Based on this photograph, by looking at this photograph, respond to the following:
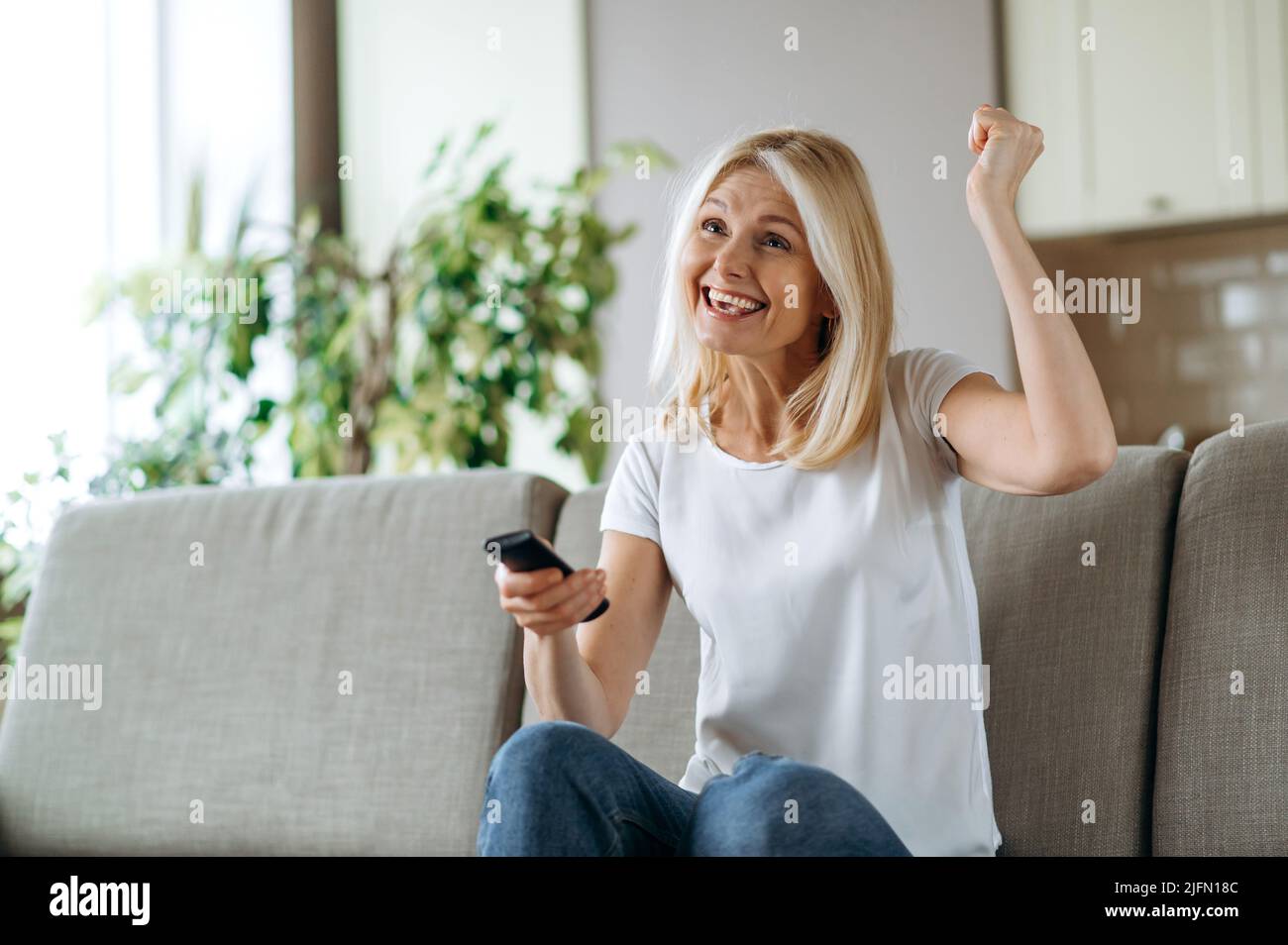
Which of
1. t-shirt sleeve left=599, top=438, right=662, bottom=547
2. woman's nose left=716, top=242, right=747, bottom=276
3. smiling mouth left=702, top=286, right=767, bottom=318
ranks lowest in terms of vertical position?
t-shirt sleeve left=599, top=438, right=662, bottom=547

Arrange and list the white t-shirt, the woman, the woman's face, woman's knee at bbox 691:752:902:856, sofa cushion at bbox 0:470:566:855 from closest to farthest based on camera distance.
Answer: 1. woman's knee at bbox 691:752:902:856
2. the woman
3. the white t-shirt
4. the woman's face
5. sofa cushion at bbox 0:470:566:855

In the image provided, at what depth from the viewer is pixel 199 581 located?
6.11ft

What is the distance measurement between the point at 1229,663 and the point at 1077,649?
15cm

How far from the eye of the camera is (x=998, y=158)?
→ 1222 mm

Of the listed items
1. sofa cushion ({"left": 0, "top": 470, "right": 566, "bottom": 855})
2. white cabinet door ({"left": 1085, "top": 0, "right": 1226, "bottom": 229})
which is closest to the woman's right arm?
sofa cushion ({"left": 0, "top": 470, "right": 566, "bottom": 855})

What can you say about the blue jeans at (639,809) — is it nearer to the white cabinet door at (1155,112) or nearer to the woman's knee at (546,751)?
the woman's knee at (546,751)

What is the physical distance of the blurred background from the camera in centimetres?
261

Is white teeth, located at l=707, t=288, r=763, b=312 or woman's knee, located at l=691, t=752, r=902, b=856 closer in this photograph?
woman's knee, located at l=691, t=752, r=902, b=856

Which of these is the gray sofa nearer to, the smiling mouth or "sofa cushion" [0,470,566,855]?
"sofa cushion" [0,470,566,855]

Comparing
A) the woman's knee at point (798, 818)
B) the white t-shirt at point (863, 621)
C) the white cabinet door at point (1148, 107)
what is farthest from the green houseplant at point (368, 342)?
the woman's knee at point (798, 818)

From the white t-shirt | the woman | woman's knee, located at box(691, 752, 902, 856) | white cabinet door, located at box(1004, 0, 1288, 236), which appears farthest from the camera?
white cabinet door, located at box(1004, 0, 1288, 236)

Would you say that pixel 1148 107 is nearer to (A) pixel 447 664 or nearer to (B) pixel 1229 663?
(B) pixel 1229 663
